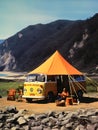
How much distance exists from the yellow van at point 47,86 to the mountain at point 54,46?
182 feet

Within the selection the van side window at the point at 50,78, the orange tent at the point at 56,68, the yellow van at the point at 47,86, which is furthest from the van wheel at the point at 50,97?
the orange tent at the point at 56,68

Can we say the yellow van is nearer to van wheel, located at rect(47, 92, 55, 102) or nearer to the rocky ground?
van wheel, located at rect(47, 92, 55, 102)

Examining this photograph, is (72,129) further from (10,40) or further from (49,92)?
(10,40)

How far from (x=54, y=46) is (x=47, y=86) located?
10528 cm

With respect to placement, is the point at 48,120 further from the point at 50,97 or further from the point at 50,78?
the point at 50,78

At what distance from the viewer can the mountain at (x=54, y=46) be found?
101062 mm

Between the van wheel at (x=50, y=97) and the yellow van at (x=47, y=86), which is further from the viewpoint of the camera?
the van wheel at (x=50, y=97)

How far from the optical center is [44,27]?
188 m

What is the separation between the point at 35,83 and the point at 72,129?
30.3 ft

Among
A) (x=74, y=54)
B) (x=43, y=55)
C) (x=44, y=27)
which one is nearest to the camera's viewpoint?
(x=74, y=54)

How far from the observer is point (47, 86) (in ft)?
91.9

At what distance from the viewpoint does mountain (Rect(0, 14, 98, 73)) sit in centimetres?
10106

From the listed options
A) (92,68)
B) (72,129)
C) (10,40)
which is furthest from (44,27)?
(72,129)

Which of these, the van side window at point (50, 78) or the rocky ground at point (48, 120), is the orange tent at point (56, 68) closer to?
the van side window at point (50, 78)
